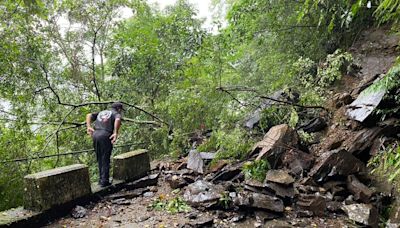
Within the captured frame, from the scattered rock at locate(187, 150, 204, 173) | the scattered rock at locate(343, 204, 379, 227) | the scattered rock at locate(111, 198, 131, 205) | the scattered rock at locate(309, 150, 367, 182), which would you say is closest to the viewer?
the scattered rock at locate(343, 204, 379, 227)

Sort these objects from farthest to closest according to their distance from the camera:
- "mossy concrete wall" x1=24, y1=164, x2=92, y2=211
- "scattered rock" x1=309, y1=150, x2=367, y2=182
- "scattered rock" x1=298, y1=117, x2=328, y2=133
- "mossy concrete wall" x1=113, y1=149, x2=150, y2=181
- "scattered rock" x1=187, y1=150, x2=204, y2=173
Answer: "scattered rock" x1=298, y1=117, x2=328, y2=133 → "scattered rock" x1=187, y1=150, x2=204, y2=173 → "mossy concrete wall" x1=113, y1=149, x2=150, y2=181 → "scattered rock" x1=309, y1=150, x2=367, y2=182 → "mossy concrete wall" x1=24, y1=164, x2=92, y2=211

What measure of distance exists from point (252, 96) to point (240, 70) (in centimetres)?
367

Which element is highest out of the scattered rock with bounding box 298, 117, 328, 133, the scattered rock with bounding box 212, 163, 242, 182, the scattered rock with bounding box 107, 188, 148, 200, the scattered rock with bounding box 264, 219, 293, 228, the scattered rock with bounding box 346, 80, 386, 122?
the scattered rock with bounding box 346, 80, 386, 122

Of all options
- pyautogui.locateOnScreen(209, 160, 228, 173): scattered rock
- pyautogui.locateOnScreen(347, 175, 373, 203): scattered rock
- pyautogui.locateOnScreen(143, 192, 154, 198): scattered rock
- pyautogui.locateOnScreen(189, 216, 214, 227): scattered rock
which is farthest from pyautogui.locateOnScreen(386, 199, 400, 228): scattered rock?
pyautogui.locateOnScreen(143, 192, 154, 198): scattered rock

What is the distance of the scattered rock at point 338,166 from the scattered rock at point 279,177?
0.45 metres

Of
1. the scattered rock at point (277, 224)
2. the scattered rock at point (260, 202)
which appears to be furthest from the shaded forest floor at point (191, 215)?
the scattered rock at point (260, 202)

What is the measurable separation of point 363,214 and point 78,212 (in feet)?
12.0

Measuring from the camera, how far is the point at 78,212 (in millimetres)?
3859

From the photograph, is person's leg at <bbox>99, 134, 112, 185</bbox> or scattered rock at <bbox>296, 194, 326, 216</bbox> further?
person's leg at <bbox>99, 134, 112, 185</bbox>

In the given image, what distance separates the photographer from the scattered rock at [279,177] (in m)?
3.94

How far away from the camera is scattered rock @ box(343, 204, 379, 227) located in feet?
10.6

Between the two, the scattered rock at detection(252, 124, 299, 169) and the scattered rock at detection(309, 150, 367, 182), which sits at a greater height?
the scattered rock at detection(252, 124, 299, 169)

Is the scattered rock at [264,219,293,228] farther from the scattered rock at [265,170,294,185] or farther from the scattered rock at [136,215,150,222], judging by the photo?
the scattered rock at [136,215,150,222]

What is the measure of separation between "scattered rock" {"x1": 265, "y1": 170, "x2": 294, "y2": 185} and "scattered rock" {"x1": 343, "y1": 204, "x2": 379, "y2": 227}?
30.9 inches
